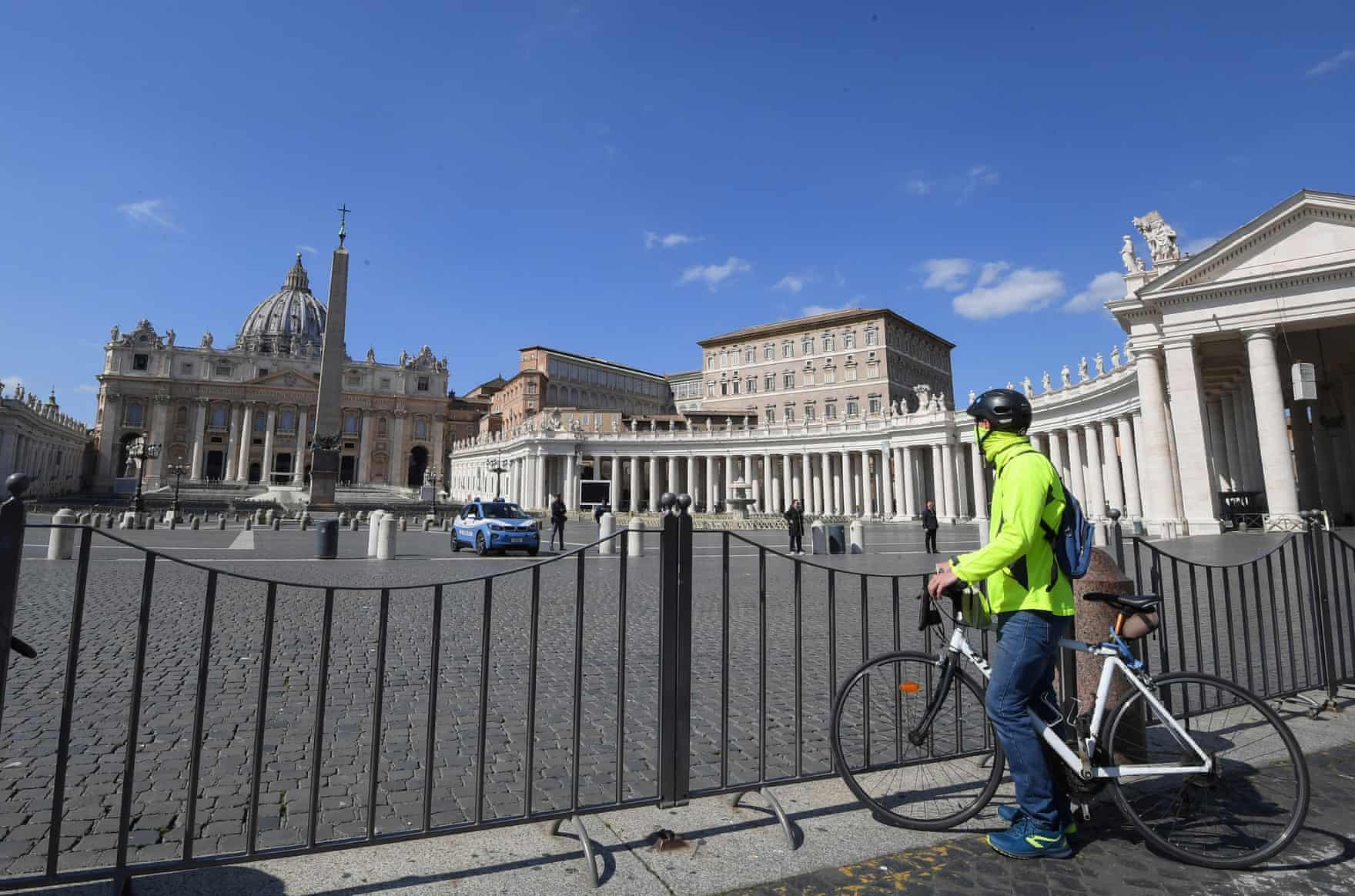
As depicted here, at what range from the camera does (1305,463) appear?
3231cm

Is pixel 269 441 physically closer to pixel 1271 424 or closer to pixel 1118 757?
pixel 1271 424

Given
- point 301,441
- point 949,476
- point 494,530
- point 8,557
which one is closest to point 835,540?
A: point 494,530

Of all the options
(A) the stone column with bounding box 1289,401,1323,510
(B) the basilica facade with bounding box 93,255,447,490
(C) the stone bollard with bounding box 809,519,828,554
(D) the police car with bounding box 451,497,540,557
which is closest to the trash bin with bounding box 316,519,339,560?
(D) the police car with bounding box 451,497,540,557

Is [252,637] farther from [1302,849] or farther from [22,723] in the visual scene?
[1302,849]

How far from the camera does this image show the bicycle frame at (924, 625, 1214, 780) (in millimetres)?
3152

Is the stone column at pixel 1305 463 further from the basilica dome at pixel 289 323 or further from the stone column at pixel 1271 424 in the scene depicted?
the basilica dome at pixel 289 323

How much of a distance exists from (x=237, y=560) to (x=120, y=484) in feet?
247

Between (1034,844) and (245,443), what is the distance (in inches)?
4382

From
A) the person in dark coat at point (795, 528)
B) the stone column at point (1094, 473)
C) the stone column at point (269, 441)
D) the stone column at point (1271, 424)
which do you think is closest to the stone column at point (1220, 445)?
the stone column at point (1094, 473)

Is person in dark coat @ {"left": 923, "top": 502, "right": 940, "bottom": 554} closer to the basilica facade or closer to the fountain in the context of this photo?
the fountain

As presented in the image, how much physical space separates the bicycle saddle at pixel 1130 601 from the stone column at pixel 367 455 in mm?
Answer: 106605

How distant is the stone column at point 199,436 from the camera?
93.1 meters

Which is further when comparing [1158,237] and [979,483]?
[979,483]

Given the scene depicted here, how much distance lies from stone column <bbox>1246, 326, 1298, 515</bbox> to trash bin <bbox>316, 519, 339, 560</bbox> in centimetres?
3214
